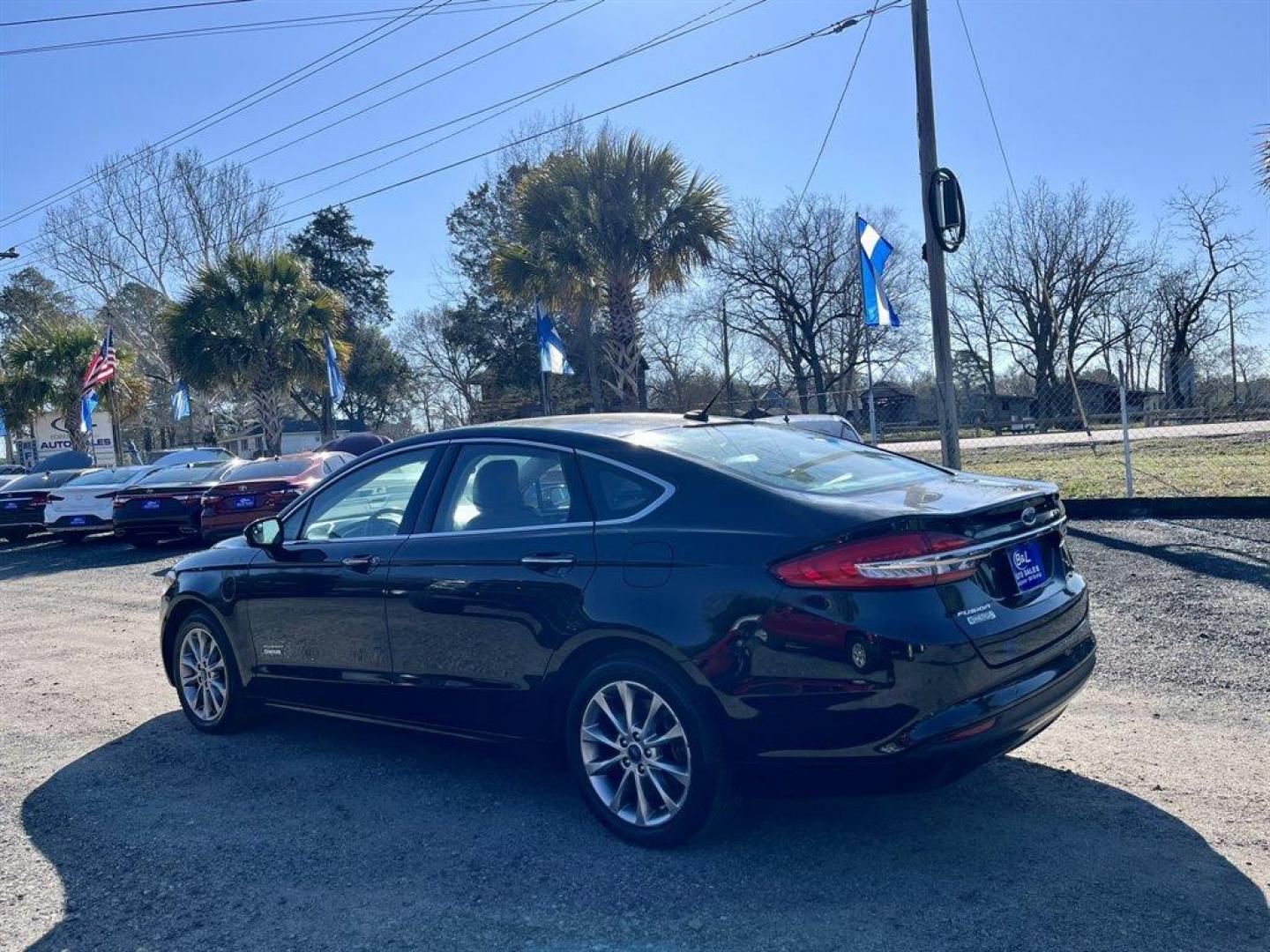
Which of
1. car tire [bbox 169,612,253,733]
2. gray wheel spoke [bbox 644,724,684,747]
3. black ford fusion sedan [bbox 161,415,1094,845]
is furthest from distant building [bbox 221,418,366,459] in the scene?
gray wheel spoke [bbox 644,724,684,747]

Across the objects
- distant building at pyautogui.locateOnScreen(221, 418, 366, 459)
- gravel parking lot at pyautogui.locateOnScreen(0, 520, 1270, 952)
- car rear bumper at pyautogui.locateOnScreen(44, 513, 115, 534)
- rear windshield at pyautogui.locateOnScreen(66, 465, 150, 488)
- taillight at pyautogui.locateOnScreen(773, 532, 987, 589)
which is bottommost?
gravel parking lot at pyautogui.locateOnScreen(0, 520, 1270, 952)

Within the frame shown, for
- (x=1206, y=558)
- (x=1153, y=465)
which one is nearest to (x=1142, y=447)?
(x=1153, y=465)

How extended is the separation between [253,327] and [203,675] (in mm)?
20711

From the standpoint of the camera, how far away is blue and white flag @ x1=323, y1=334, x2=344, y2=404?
81.2 feet

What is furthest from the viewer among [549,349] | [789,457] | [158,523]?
[549,349]

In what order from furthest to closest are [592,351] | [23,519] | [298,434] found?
[298,434] → [592,351] → [23,519]

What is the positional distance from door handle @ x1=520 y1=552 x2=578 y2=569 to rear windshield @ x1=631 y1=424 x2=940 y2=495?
1.81 feet

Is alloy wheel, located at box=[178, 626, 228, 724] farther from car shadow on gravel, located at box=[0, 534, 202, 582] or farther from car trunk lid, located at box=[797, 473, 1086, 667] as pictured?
car shadow on gravel, located at box=[0, 534, 202, 582]

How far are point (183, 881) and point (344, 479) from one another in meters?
2.03

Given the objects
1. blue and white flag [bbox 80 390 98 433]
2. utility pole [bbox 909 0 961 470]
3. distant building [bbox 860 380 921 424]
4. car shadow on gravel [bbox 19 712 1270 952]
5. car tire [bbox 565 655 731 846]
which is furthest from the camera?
distant building [bbox 860 380 921 424]

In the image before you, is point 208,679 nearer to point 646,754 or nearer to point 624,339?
point 646,754

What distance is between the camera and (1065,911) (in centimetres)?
326

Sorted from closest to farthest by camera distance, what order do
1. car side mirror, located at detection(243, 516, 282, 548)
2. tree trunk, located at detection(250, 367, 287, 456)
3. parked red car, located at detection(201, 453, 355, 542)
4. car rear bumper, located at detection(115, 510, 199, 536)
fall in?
car side mirror, located at detection(243, 516, 282, 548), parked red car, located at detection(201, 453, 355, 542), car rear bumper, located at detection(115, 510, 199, 536), tree trunk, located at detection(250, 367, 287, 456)

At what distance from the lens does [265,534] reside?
5328 mm
